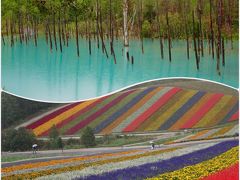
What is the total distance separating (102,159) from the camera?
793cm

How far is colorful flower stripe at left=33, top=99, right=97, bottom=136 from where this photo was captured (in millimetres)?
7859

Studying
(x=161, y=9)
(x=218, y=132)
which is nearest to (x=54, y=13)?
(x=161, y=9)

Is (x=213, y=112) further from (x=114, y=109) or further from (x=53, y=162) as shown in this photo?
(x=53, y=162)

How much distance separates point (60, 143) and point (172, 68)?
1.61 m

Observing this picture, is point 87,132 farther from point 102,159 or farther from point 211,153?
point 211,153

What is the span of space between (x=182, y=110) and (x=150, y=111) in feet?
1.27

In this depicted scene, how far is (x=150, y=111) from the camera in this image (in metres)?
8.16

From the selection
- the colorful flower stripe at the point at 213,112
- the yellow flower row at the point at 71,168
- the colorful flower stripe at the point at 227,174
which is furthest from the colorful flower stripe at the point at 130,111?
the colorful flower stripe at the point at 227,174

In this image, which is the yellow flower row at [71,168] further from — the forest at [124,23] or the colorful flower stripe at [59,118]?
the forest at [124,23]

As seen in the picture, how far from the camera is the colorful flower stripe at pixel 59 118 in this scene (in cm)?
786

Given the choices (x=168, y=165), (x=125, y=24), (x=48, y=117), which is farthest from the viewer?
(x=125, y=24)

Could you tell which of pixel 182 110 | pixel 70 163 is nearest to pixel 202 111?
pixel 182 110

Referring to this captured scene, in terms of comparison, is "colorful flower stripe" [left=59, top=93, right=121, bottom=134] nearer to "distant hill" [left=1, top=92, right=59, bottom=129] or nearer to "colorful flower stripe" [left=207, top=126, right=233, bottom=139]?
"distant hill" [left=1, top=92, right=59, bottom=129]

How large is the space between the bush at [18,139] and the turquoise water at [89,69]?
0.43 m
